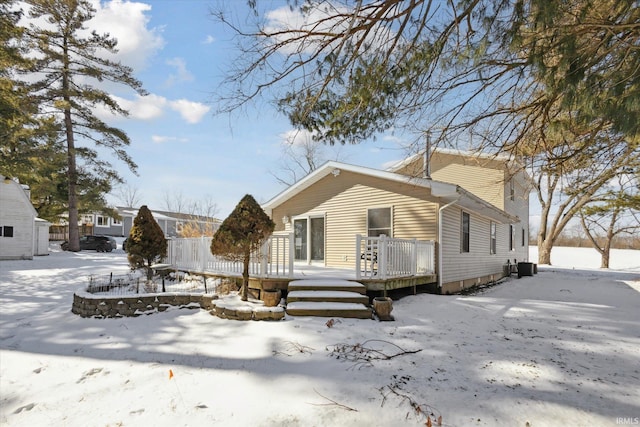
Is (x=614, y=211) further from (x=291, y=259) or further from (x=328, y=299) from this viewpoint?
(x=291, y=259)

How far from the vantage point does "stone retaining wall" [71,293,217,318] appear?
5953mm

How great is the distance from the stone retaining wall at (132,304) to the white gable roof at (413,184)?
4.84 meters

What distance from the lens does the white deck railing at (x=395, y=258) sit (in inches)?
272

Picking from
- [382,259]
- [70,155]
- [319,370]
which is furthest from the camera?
[70,155]

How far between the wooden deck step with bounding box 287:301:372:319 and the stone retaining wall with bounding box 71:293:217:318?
5.21ft

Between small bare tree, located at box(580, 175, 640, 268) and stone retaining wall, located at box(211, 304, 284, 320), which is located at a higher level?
small bare tree, located at box(580, 175, 640, 268)

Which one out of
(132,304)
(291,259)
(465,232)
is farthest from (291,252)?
(465,232)

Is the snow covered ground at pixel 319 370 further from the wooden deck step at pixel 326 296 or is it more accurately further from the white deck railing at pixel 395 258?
the white deck railing at pixel 395 258

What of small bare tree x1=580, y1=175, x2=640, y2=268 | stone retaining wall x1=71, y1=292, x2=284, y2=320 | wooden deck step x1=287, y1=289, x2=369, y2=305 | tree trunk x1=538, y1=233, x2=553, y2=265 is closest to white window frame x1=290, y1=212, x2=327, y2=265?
wooden deck step x1=287, y1=289, x2=369, y2=305

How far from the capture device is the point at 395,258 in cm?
738

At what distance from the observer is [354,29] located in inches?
182

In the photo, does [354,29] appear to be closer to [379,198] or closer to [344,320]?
Result: [344,320]

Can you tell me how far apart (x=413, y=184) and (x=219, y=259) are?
5.17 m

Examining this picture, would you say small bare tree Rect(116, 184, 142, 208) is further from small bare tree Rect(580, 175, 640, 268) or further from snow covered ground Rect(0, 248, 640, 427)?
small bare tree Rect(580, 175, 640, 268)
